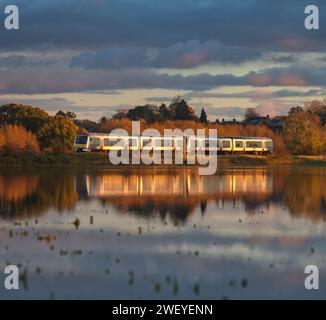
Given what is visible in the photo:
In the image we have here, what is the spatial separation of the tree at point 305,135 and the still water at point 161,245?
8089 cm

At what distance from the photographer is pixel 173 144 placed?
10544 centimetres

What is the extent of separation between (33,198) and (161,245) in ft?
51.5

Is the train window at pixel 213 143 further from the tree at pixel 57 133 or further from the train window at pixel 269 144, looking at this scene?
the tree at pixel 57 133

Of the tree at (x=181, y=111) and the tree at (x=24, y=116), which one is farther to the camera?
the tree at (x=181, y=111)

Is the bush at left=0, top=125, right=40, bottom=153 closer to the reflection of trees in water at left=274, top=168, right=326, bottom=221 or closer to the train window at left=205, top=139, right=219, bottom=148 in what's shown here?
→ the train window at left=205, top=139, right=219, bottom=148

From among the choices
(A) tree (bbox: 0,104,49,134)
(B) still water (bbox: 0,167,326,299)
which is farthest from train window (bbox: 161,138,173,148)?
(B) still water (bbox: 0,167,326,299)

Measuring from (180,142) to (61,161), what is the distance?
26.3m

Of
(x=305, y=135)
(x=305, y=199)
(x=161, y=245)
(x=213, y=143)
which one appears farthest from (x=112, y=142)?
(x=161, y=245)

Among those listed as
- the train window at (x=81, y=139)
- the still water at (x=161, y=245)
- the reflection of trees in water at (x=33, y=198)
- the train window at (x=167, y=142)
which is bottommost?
the still water at (x=161, y=245)

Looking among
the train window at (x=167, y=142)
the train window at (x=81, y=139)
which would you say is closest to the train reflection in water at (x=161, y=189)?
the train window at (x=81, y=139)

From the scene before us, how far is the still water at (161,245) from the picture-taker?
51.2ft

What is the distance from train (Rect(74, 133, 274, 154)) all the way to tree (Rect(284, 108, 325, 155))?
4944mm

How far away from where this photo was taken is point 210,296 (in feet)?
48.6
